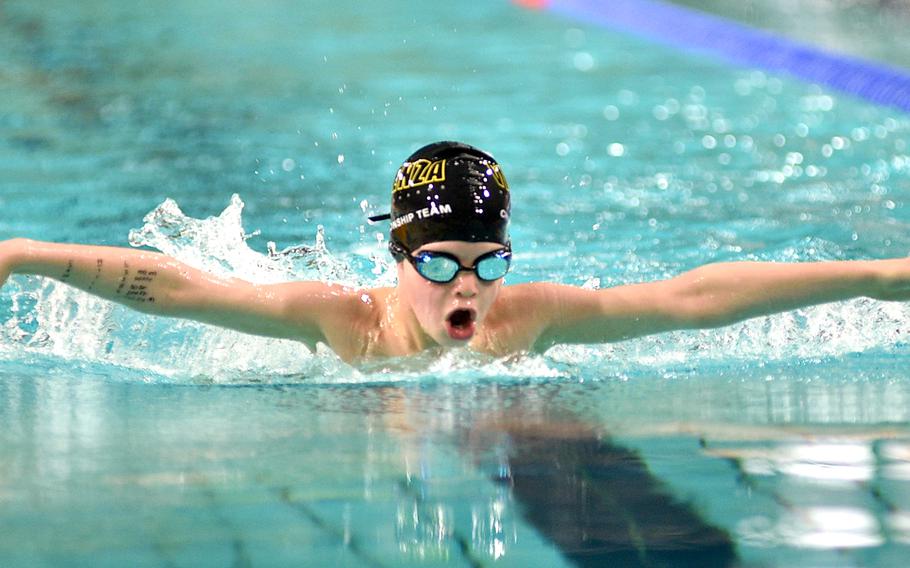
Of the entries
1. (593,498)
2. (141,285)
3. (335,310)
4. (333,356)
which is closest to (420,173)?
(335,310)

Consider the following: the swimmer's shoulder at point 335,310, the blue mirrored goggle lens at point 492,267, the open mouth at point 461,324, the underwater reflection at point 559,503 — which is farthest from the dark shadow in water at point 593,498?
the swimmer's shoulder at point 335,310

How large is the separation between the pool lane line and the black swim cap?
5.22m

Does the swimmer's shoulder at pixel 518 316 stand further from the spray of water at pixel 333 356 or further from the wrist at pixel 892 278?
the wrist at pixel 892 278

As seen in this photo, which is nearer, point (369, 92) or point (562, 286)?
point (562, 286)

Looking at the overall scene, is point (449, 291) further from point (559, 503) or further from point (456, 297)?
point (559, 503)

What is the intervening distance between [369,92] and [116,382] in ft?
16.2

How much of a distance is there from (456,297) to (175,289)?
65 cm

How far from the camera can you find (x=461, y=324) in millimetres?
2924

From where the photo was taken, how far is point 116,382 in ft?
10.5

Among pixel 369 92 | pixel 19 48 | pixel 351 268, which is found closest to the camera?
pixel 351 268

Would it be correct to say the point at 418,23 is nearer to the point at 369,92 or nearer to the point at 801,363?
the point at 369,92

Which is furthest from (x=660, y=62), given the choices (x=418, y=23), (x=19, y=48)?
(x=19, y=48)

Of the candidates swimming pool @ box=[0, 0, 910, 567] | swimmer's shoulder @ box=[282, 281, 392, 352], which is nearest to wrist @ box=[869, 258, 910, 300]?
swimming pool @ box=[0, 0, 910, 567]

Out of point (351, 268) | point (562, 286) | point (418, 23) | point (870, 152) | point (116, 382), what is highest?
point (418, 23)
